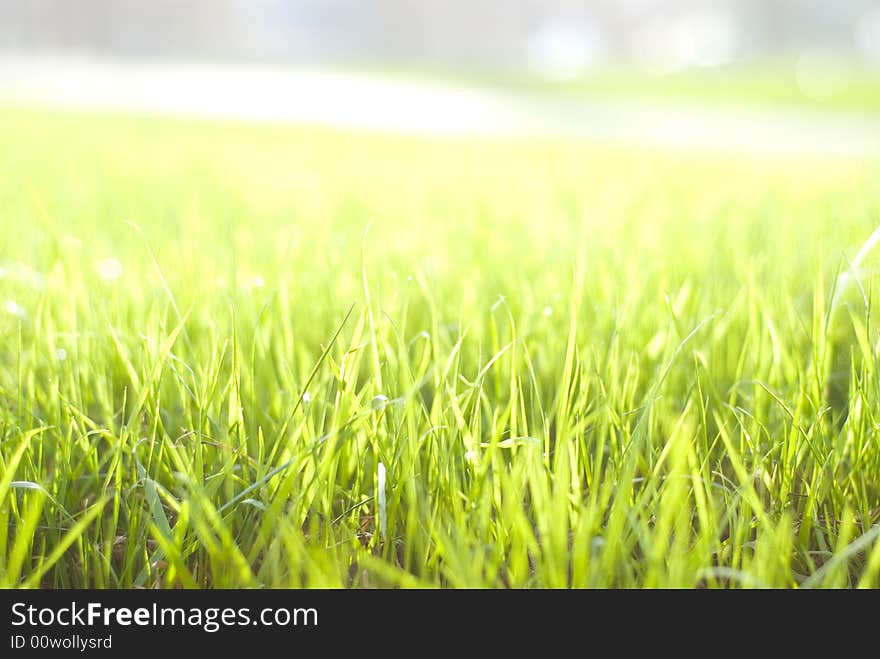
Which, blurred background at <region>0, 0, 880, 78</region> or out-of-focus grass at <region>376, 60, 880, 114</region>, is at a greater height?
blurred background at <region>0, 0, 880, 78</region>

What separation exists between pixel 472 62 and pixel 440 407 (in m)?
33.4

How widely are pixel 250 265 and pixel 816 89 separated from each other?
1706 cm

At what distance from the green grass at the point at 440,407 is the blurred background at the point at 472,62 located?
350 inches

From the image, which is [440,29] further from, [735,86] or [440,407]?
[440,407]

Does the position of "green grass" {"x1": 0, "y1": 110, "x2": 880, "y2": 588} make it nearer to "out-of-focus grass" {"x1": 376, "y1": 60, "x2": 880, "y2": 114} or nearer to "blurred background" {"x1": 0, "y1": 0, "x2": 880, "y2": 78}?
"out-of-focus grass" {"x1": 376, "y1": 60, "x2": 880, "y2": 114}

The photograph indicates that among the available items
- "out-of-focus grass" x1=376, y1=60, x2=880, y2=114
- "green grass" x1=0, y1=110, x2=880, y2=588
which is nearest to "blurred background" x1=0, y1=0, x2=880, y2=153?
"out-of-focus grass" x1=376, y1=60, x2=880, y2=114

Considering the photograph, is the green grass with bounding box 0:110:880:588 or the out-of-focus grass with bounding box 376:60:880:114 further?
the out-of-focus grass with bounding box 376:60:880:114

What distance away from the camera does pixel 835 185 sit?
136 inches

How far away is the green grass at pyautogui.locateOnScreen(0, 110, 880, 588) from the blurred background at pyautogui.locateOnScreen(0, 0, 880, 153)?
8.88m

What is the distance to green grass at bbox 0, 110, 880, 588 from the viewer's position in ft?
2.65

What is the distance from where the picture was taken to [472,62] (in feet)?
107

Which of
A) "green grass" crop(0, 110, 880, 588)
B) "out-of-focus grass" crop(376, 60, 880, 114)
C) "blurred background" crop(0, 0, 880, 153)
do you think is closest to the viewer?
"green grass" crop(0, 110, 880, 588)

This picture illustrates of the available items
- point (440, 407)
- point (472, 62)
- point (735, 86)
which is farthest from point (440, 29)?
point (440, 407)
